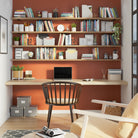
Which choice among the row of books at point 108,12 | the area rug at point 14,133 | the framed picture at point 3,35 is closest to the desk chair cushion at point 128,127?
the area rug at point 14,133

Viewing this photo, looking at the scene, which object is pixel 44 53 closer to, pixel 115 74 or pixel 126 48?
pixel 115 74

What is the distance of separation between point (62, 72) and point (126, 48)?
1.36m

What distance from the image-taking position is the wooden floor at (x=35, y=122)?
417 centimetres

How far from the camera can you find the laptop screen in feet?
16.7

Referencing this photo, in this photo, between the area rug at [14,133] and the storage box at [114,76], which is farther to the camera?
the storage box at [114,76]

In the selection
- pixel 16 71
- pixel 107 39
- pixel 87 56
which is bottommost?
pixel 16 71

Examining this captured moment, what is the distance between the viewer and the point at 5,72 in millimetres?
4617

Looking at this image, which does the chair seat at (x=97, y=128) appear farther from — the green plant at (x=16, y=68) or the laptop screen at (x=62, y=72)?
the green plant at (x=16, y=68)

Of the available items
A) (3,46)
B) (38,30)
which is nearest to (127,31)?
(38,30)

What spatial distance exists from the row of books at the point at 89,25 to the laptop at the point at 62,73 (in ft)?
2.84

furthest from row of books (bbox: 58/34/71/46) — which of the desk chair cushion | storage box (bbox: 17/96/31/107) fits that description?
the desk chair cushion

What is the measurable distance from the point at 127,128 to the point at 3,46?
282cm

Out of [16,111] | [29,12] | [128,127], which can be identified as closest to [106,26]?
[29,12]

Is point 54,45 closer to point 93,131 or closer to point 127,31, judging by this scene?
point 127,31
